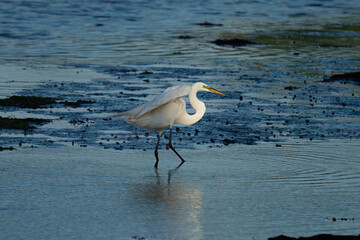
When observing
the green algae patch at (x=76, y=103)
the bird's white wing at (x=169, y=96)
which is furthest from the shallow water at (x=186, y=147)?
the bird's white wing at (x=169, y=96)

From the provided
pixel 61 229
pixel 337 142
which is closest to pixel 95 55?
pixel 337 142

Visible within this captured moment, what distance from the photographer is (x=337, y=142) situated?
11648 mm

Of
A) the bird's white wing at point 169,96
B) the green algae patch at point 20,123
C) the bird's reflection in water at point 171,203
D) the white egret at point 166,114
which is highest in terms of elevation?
the bird's white wing at point 169,96

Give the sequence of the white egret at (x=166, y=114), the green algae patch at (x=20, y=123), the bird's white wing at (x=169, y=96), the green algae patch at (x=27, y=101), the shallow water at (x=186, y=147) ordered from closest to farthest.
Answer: the shallow water at (x=186, y=147) → the bird's white wing at (x=169, y=96) → the white egret at (x=166, y=114) → the green algae patch at (x=20, y=123) → the green algae patch at (x=27, y=101)

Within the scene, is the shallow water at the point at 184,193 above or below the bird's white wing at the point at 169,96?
below

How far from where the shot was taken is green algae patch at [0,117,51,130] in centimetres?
1216

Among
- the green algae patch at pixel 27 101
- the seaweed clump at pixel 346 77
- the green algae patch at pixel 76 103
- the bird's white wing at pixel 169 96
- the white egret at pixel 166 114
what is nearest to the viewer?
the bird's white wing at pixel 169 96

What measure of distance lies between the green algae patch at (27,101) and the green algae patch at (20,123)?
1387 millimetres

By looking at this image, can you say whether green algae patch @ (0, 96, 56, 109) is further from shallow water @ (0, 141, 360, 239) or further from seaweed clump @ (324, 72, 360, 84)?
seaweed clump @ (324, 72, 360, 84)

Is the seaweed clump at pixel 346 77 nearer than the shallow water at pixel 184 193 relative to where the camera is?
No

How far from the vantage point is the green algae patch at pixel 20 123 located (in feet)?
39.9

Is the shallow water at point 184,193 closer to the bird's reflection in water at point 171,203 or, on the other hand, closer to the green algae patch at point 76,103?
the bird's reflection in water at point 171,203

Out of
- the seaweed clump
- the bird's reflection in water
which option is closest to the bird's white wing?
the bird's reflection in water

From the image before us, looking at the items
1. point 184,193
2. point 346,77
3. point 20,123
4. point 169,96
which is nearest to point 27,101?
point 20,123
